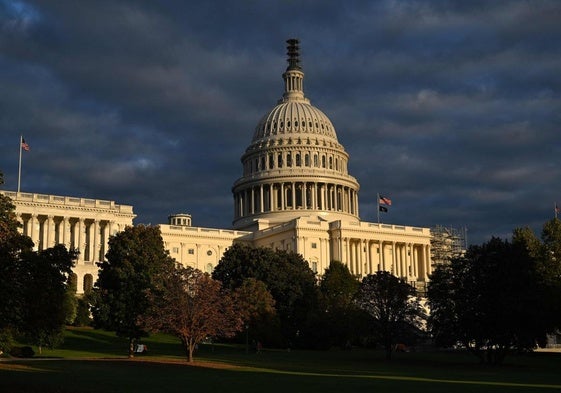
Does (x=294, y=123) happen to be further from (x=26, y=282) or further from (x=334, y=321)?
(x=26, y=282)

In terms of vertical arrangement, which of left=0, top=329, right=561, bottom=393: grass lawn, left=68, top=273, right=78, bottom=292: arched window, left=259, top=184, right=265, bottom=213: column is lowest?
left=0, top=329, right=561, bottom=393: grass lawn

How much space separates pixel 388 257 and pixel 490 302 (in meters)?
81.3

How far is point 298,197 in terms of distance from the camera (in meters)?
173

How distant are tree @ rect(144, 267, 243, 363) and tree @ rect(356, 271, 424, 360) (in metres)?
15.9

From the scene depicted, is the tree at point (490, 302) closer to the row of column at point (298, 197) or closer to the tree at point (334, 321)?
the tree at point (334, 321)

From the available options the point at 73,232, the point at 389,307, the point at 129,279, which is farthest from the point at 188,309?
the point at 73,232

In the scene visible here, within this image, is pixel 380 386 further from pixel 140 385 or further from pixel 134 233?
pixel 134 233

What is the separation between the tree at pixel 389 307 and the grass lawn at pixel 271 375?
3965mm

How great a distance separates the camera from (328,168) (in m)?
176

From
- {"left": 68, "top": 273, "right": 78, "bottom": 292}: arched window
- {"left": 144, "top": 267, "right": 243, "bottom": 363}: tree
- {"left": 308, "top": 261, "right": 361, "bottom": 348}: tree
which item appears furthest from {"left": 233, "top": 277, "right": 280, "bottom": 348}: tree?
{"left": 68, "top": 273, "right": 78, "bottom": 292}: arched window

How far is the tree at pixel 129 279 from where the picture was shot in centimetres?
7381

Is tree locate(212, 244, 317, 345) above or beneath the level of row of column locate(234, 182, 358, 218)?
beneath

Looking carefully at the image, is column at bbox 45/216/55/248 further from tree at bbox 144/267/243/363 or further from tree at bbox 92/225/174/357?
tree at bbox 144/267/243/363

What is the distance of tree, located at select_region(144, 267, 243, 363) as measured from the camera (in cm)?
6619
